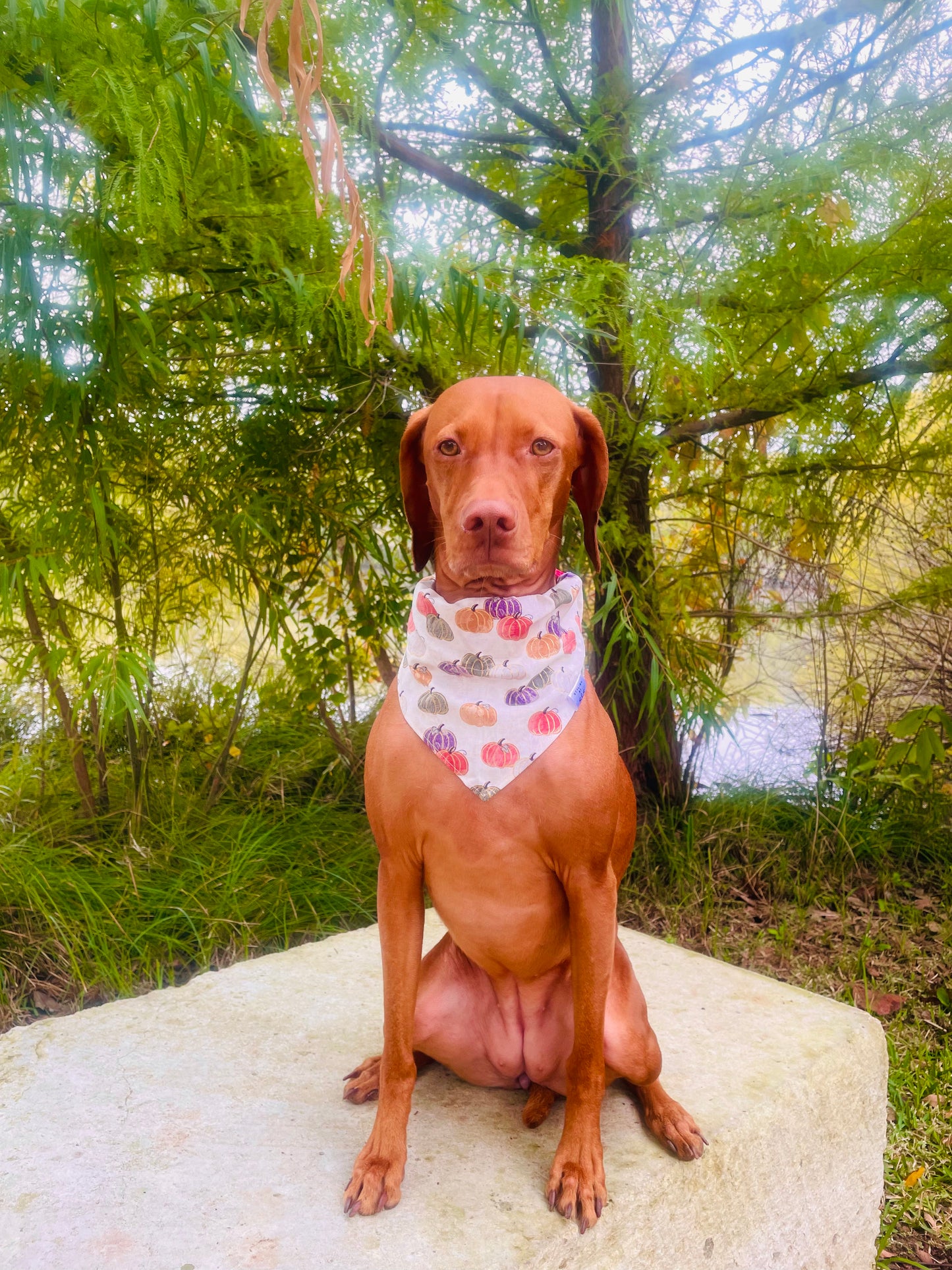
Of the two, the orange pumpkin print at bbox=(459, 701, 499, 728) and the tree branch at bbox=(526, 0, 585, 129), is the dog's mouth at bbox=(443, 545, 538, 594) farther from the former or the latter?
the tree branch at bbox=(526, 0, 585, 129)

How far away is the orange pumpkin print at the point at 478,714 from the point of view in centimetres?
135

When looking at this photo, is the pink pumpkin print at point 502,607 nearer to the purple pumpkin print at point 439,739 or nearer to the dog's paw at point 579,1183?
the purple pumpkin print at point 439,739

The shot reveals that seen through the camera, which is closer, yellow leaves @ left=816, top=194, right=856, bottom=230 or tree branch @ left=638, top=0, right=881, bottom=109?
tree branch @ left=638, top=0, right=881, bottom=109

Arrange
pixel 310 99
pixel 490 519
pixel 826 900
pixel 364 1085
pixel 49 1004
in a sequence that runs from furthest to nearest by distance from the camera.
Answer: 1. pixel 826 900
2. pixel 49 1004
3. pixel 364 1085
4. pixel 490 519
5. pixel 310 99

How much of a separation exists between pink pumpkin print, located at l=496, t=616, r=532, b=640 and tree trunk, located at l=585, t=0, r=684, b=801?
1203mm

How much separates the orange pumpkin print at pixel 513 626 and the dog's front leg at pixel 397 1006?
0.37 metres

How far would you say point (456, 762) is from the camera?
1340mm

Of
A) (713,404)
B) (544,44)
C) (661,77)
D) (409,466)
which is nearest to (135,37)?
(409,466)

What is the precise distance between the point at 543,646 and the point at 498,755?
19cm

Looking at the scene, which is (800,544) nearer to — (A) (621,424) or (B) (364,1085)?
(A) (621,424)

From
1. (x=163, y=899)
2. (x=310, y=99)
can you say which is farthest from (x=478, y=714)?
(x=163, y=899)

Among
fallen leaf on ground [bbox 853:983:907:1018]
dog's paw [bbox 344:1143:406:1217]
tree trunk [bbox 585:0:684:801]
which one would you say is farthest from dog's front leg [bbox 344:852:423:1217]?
fallen leaf on ground [bbox 853:983:907:1018]

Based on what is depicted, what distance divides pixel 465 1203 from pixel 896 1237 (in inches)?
50.7

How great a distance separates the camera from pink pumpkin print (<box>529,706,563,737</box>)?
136 centimetres
